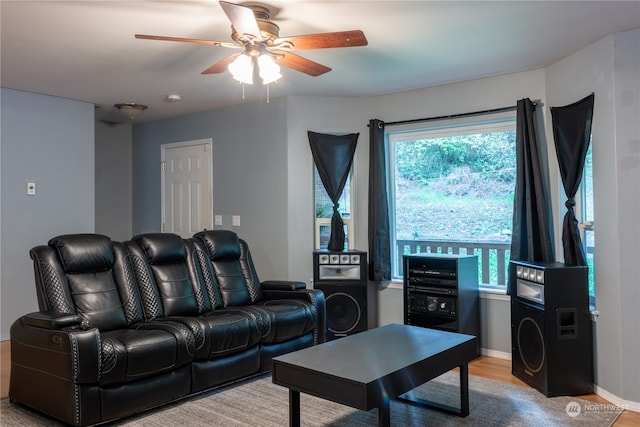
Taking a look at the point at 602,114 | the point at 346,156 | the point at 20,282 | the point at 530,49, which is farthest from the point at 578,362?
the point at 20,282

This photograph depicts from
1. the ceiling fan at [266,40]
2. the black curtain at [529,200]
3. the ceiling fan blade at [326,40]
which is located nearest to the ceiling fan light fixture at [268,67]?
the ceiling fan at [266,40]

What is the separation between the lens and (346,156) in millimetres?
4996

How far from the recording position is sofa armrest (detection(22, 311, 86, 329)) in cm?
279

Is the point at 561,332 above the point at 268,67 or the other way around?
the other way around

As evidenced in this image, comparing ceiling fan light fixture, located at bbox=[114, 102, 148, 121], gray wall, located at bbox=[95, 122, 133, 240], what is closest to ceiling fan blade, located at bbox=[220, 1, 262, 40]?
ceiling fan light fixture, located at bbox=[114, 102, 148, 121]

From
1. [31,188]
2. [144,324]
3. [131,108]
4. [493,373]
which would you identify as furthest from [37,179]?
[493,373]

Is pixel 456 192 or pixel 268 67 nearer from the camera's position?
pixel 268 67

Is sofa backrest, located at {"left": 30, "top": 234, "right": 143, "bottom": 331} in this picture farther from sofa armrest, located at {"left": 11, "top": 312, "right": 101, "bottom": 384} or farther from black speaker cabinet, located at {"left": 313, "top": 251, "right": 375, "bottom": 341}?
black speaker cabinet, located at {"left": 313, "top": 251, "right": 375, "bottom": 341}

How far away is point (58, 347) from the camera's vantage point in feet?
8.97

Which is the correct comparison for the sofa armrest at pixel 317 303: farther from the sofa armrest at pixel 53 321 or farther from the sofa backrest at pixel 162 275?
the sofa armrest at pixel 53 321

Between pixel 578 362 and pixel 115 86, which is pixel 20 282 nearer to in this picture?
pixel 115 86

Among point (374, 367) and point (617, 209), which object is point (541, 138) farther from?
point (374, 367)

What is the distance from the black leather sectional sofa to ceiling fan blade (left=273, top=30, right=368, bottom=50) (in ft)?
6.11

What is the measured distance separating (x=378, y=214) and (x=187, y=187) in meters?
2.53
